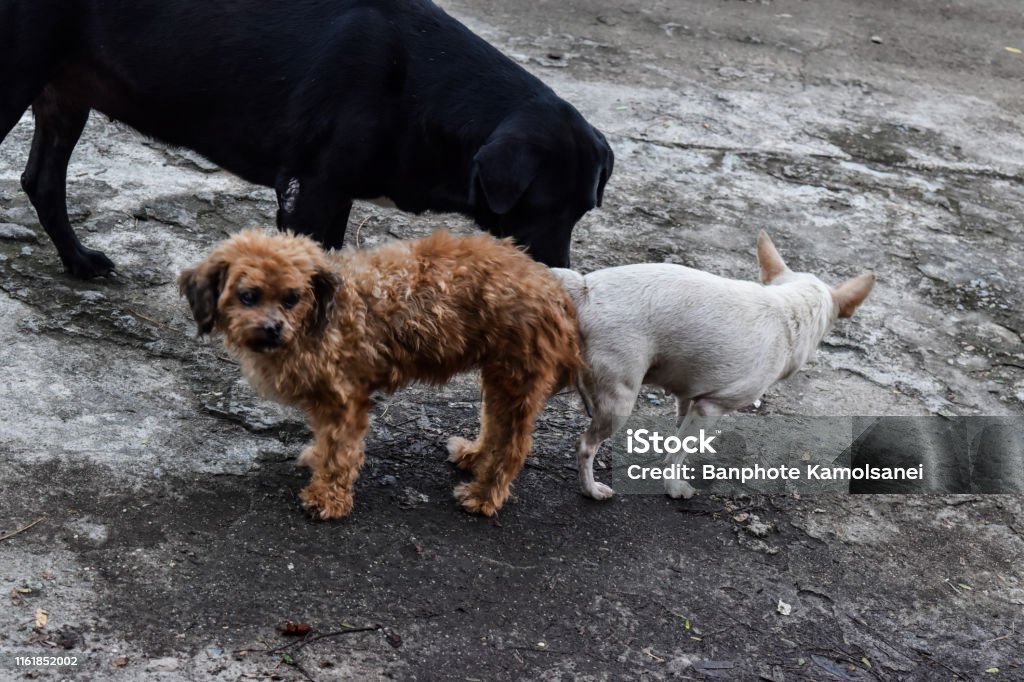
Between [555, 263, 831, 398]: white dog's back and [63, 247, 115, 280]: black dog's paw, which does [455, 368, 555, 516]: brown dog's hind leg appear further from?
[63, 247, 115, 280]: black dog's paw

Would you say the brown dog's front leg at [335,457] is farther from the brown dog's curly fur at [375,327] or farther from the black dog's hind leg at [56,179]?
the black dog's hind leg at [56,179]

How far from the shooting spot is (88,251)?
15.6ft

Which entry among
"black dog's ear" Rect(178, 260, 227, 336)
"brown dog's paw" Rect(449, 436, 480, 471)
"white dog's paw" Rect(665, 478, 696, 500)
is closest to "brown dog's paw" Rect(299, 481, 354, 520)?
"brown dog's paw" Rect(449, 436, 480, 471)

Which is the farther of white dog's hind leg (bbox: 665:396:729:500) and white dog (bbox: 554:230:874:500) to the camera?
white dog's hind leg (bbox: 665:396:729:500)

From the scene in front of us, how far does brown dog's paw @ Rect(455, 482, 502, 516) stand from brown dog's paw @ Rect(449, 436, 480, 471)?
19cm

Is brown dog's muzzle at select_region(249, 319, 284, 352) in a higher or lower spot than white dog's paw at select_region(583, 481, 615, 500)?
higher

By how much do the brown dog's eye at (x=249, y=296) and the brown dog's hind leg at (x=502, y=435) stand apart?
780 mm

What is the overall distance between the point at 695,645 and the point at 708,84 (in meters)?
5.62

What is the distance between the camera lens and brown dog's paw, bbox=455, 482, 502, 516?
369 cm

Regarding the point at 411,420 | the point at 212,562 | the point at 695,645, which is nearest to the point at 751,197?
the point at 411,420

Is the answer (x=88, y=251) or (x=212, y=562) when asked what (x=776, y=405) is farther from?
(x=88, y=251)

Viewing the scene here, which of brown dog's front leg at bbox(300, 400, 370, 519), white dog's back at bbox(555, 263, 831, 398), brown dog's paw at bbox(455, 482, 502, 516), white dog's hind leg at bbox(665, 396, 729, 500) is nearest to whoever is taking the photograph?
brown dog's front leg at bbox(300, 400, 370, 519)

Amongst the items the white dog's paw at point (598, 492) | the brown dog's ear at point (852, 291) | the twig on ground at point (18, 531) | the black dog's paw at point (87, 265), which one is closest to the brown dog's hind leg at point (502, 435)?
the white dog's paw at point (598, 492)

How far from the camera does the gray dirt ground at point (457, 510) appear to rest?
10.3 feet
